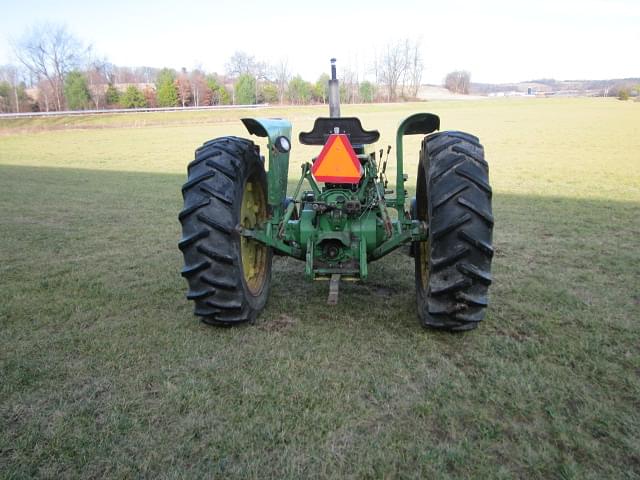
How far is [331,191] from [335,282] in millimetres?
748

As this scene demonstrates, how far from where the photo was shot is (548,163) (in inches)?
551

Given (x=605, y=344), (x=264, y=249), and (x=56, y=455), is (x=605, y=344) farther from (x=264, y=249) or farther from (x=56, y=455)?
(x=56, y=455)

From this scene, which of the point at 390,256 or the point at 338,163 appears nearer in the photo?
the point at 338,163

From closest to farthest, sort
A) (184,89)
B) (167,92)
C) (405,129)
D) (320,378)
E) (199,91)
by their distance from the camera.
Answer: (320,378)
(405,129)
(167,92)
(184,89)
(199,91)

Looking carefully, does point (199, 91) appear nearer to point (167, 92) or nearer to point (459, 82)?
point (167, 92)

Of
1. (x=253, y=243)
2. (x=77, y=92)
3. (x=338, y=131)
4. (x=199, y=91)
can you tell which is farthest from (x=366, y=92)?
(x=253, y=243)

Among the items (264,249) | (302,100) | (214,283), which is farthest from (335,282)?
(302,100)

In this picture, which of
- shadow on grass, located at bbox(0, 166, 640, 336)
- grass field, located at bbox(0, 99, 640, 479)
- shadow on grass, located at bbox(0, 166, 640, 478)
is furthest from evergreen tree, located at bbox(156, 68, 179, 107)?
shadow on grass, located at bbox(0, 166, 640, 478)

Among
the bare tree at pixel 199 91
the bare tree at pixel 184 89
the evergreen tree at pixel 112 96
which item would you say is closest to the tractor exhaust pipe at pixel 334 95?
the evergreen tree at pixel 112 96

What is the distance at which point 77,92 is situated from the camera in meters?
61.1

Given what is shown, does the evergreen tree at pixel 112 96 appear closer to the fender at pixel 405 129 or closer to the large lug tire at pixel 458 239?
the fender at pixel 405 129

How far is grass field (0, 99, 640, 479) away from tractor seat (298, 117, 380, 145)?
134 cm

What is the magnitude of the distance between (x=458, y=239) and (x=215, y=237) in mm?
1611

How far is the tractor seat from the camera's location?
13.9 ft
